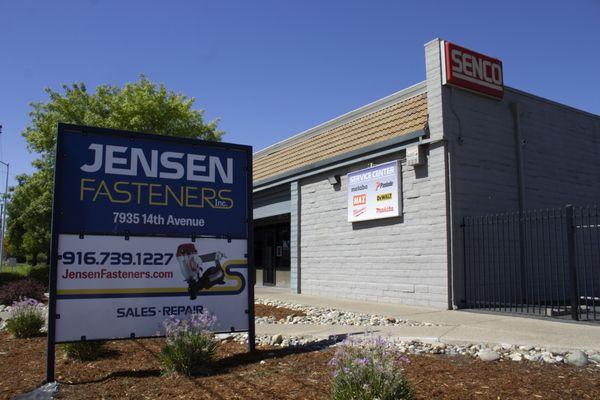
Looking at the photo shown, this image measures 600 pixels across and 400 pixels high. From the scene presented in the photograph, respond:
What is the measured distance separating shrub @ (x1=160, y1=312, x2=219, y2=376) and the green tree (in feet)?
55.8

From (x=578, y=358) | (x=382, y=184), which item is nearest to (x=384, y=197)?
(x=382, y=184)

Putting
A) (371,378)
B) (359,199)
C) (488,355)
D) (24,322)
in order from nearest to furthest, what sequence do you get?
(371,378) < (488,355) < (24,322) < (359,199)

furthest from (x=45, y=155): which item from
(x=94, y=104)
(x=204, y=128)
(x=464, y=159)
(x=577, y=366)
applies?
(x=577, y=366)

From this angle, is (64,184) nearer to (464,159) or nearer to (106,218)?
(106,218)

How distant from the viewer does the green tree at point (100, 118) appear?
22734 mm

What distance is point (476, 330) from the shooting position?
8227 millimetres

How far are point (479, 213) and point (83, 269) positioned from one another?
8715mm

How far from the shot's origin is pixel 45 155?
1181 inches

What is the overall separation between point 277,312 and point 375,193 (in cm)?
406

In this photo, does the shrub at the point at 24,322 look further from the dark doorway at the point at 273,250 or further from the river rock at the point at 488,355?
the dark doorway at the point at 273,250

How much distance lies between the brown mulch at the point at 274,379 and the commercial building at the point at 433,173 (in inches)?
225

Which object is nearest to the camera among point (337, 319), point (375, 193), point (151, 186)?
point (151, 186)

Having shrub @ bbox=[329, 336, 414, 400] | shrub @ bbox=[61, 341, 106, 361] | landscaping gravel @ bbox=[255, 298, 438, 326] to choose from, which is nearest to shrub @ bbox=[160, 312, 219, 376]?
shrub @ bbox=[61, 341, 106, 361]

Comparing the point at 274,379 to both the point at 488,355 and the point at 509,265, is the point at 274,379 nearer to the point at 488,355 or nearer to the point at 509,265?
the point at 488,355
